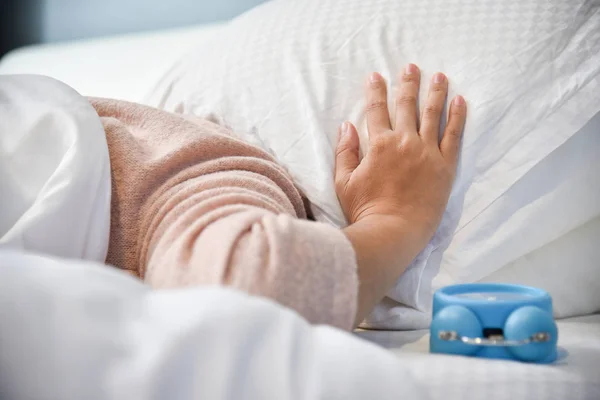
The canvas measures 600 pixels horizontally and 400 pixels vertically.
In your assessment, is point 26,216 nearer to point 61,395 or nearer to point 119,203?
point 119,203

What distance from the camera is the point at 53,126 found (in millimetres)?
676

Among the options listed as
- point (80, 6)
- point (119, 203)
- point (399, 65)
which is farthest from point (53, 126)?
point (80, 6)

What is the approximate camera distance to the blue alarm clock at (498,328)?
531 mm

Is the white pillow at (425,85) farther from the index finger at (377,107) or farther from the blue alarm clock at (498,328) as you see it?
the blue alarm clock at (498,328)

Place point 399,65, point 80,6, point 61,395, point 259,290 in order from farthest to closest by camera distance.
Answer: point 80,6
point 399,65
point 259,290
point 61,395

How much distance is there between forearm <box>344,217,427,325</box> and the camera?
58 centimetres

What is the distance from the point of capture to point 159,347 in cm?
37

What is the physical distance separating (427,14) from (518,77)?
16 centimetres

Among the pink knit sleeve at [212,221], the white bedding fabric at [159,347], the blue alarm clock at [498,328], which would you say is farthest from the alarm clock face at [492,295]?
the white bedding fabric at [159,347]

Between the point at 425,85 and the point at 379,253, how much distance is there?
28cm

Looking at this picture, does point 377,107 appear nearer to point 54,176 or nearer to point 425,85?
point 425,85

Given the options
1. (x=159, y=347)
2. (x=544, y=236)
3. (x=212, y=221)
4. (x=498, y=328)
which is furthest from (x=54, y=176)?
(x=544, y=236)

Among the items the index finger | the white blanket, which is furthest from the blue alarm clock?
the index finger

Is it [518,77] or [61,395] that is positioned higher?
[518,77]
